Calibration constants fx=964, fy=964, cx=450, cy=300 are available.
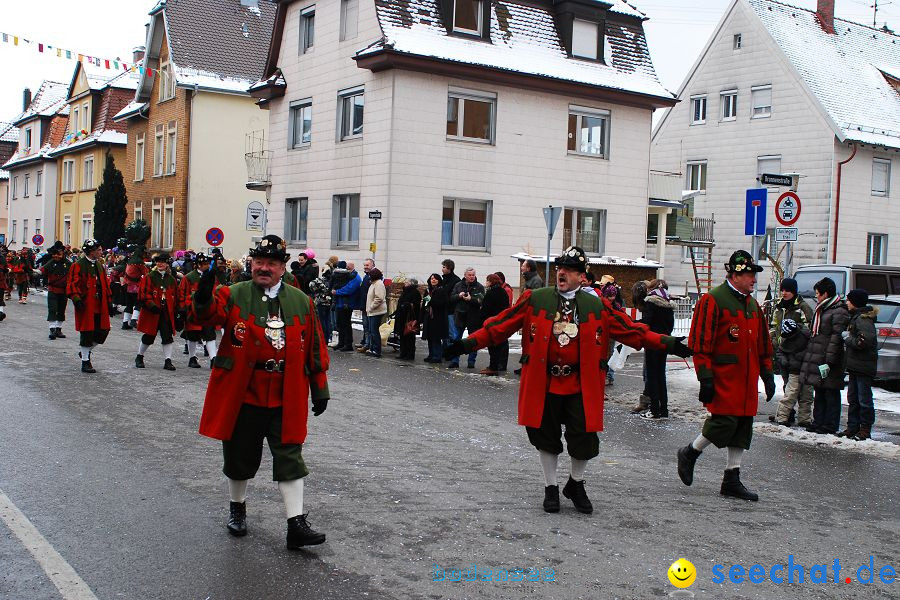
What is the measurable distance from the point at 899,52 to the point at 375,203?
1097 inches

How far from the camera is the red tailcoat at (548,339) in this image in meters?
6.70

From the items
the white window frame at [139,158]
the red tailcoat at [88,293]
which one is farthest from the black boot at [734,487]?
→ the white window frame at [139,158]

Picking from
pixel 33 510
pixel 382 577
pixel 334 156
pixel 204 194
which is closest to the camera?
pixel 382 577

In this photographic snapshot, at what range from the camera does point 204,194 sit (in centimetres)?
3944

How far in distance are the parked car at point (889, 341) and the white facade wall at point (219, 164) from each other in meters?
28.0

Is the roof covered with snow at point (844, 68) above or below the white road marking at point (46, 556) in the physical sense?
above

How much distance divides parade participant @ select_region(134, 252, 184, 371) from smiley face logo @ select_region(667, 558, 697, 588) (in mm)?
10399

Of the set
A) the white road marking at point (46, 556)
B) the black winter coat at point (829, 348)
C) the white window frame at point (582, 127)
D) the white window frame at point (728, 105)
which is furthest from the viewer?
the white window frame at point (728, 105)

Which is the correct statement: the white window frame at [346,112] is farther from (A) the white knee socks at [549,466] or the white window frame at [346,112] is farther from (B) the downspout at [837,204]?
(A) the white knee socks at [549,466]

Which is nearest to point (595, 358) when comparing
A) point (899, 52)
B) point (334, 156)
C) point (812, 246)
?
point (334, 156)

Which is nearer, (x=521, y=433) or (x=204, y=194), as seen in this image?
(x=521, y=433)

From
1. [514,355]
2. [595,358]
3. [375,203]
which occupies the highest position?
[375,203]

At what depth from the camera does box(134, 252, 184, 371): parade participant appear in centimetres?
1435

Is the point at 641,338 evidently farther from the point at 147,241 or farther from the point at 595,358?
the point at 147,241
